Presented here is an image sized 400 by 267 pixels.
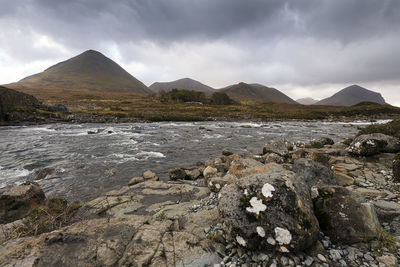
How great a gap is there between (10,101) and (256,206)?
201 ft

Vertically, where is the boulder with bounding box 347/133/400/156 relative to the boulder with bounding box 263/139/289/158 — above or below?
above

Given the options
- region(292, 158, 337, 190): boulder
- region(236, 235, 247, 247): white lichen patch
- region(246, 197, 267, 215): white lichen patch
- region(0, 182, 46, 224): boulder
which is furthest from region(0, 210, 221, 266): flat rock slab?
region(292, 158, 337, 190): boulder

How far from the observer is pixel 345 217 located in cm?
441

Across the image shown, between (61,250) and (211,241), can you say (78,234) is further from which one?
(211,241)

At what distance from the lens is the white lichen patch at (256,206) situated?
160 inches

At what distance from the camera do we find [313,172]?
811 cm

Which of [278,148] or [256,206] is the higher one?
[256,206]

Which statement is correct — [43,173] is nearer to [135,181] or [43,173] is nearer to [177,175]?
[135,181]

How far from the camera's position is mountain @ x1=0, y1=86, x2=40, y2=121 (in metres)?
39.5

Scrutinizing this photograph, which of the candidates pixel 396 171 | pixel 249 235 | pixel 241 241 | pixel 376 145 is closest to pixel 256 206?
pixel 249 235

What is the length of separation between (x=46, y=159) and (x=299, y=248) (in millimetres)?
20563

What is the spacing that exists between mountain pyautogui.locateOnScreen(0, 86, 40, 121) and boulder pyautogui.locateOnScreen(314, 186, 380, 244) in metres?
58.1

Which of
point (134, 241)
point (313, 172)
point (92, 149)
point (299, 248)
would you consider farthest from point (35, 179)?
point (313, 172)

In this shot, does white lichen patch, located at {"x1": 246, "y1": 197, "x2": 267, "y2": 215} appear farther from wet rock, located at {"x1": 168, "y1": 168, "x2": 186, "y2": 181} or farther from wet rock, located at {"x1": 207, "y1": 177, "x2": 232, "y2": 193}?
wet rock, located at {"x1": 168, "y1": 168, "x2": 186, "y2": 181}
